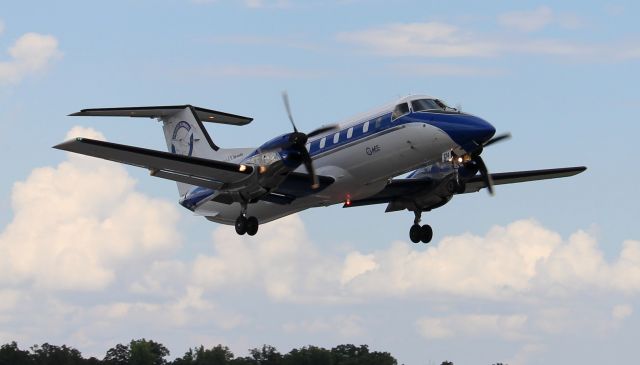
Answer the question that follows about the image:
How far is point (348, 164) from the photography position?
36.7m

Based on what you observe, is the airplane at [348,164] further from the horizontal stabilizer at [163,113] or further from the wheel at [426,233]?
the horizontal stabilizer at [163,113]

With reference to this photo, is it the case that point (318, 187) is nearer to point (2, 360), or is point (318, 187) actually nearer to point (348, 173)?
point (348, 173)

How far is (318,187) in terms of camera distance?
36750 millimetres

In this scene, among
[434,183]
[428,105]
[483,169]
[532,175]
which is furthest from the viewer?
[532,175]

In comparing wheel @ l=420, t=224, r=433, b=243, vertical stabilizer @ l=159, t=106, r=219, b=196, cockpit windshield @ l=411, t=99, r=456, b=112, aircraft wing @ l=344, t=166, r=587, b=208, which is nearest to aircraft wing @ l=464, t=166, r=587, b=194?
aircraft wing @ l=344, t=166, r=587, b=208

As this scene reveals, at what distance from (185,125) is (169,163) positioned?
7281 mm

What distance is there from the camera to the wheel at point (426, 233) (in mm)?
40406

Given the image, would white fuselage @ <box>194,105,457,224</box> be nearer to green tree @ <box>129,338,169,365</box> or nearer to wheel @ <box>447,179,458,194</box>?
wheel @ <box>447,179,458,194</box>

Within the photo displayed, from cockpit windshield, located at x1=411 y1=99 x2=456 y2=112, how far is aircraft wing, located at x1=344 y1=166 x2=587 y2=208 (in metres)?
3.76

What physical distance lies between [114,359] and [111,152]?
3111 centimetres

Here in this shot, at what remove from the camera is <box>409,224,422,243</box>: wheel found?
133 ft

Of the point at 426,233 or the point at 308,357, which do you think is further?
A: the point at 308,357

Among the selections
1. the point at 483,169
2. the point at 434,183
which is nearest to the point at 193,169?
the point at 434,183

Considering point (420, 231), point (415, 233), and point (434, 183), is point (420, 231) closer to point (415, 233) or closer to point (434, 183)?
point (415, 233)
